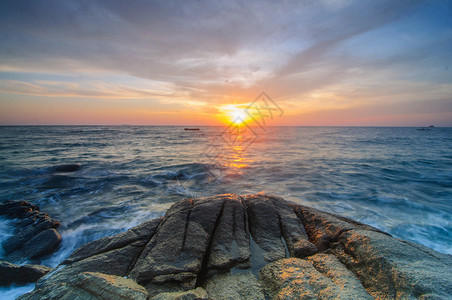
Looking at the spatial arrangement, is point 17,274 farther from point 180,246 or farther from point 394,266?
point 394,266

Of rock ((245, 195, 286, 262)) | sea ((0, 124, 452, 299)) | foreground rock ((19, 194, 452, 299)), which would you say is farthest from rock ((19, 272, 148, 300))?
Answer: sea ((0, 124, 452, 299))

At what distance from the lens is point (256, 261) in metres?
4.04

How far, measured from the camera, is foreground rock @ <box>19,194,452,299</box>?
2.96 metres

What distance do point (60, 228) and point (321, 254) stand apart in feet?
29.2

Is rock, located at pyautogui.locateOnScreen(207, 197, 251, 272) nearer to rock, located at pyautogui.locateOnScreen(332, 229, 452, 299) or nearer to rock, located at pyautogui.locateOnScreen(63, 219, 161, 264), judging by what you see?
rock, located at pyautogui.locateOnScreen(63, 219, 161, 264)

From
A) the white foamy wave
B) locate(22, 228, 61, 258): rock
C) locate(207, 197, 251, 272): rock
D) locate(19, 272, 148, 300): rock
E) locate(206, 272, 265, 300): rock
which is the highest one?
locate(19, 272, 148, 300): rock

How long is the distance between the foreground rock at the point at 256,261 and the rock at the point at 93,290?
3 centimetres

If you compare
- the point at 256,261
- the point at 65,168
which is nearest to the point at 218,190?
the point at 256,261

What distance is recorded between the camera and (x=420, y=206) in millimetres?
9594

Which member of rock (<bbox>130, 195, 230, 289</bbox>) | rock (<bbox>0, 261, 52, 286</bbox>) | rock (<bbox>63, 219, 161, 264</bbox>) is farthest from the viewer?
rock (<bbox>0, 261, 52, 286</bbox>)

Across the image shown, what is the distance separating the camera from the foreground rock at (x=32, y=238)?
584 cm

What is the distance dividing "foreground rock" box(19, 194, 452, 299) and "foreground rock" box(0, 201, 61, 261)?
2.86 meters

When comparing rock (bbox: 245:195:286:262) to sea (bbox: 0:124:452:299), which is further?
sea (bbox: 0:124:452:299)

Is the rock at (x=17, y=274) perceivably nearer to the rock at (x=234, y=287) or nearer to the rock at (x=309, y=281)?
the rock at (x=234, y=287)
